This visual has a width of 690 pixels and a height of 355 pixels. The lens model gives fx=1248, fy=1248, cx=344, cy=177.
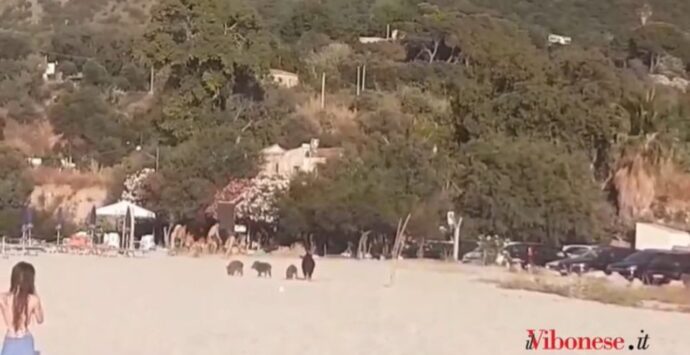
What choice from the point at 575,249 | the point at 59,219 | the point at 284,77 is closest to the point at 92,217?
the point at 59,219

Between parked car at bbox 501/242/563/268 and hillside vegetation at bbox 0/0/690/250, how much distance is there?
76 millimetres

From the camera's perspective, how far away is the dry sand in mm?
5922

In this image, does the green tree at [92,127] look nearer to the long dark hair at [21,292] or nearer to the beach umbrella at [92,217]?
the beach umbrella at [92,217]

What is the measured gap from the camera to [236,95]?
743 centimetres

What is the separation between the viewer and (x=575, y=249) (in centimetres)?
687

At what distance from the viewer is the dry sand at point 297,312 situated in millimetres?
5922

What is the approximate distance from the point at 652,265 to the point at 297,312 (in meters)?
1.90

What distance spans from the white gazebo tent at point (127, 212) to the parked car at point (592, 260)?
231 centimetres

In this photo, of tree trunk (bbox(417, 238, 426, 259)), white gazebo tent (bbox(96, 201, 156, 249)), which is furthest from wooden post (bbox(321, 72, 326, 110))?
white gazebo tent (bbox(96, 201, 156, 249))

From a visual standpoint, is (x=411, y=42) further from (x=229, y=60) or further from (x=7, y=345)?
(x=7, y=345)

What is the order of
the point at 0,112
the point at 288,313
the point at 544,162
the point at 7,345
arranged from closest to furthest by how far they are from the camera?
1. the point at 7,345
2. the point at 288,313
3. the point at 544,162
4. the point at 0,112

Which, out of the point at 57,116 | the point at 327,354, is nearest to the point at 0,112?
the point at 57,116

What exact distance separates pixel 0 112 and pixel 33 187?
2.22ft

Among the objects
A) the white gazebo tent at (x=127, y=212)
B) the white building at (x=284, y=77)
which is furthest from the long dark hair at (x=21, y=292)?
the white building at (x=284, y=77)
